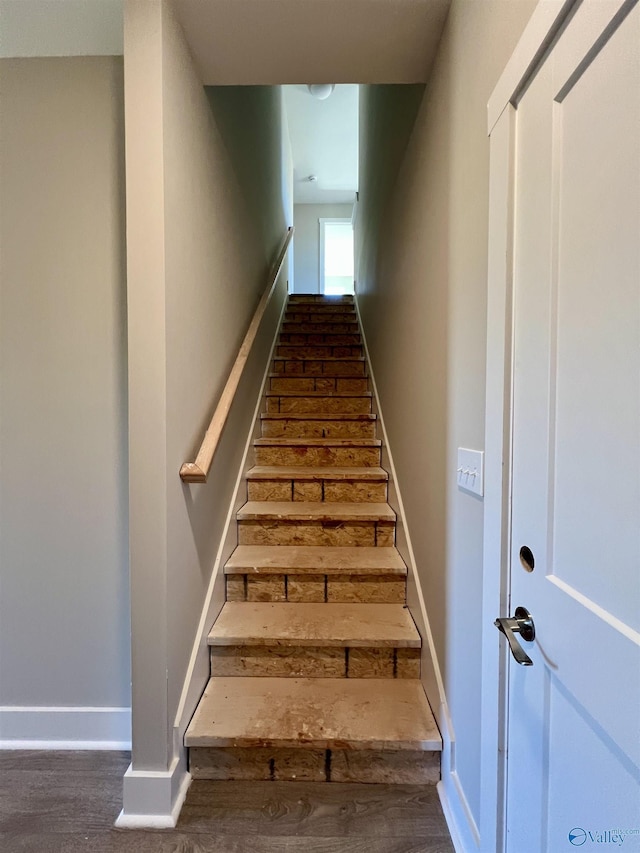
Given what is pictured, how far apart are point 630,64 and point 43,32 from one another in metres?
1.84

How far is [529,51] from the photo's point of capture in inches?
27.8

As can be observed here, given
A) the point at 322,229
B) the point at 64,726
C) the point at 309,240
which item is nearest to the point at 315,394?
the point at 64,726

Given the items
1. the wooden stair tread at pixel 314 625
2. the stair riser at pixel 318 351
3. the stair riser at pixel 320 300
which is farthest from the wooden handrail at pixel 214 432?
the stair riser at pixel 320 300

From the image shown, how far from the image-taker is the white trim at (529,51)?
A: 63 cm

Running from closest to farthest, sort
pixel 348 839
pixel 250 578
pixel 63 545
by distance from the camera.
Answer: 1. pixel 348 839
2. pixel 63 545
3. pixel 250 578

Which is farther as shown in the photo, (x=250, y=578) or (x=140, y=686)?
(x=250, y=578)

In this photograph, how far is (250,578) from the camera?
67.8 inches

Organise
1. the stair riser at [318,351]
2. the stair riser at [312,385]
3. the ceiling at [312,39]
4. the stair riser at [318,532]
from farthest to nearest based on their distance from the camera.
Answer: the stair riser at [318,351] < the stair riser at [312,385] < the stair riser at [318,532] < the ceiling at [312,39]

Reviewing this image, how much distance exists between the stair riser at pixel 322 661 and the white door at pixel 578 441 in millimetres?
671

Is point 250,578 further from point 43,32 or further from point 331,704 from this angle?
point 43,32

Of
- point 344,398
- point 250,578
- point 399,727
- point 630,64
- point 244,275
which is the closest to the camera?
point 630,64

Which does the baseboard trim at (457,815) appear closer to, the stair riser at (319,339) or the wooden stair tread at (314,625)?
the wooden stair tread at (314,625)

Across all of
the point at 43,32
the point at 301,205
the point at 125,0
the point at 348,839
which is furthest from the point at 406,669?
the point at 301,205

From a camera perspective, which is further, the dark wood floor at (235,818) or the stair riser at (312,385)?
the stair riser at (312,385)
